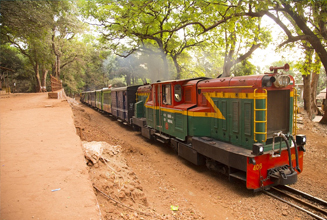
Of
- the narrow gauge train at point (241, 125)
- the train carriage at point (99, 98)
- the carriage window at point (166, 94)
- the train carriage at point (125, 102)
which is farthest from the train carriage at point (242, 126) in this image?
the train carriage at point (99, 98)

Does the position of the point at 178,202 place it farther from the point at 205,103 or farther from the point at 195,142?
the point at 205,103

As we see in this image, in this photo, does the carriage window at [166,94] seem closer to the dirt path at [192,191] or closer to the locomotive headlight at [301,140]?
the dirt path at [192,191]

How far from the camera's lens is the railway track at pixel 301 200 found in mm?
4812

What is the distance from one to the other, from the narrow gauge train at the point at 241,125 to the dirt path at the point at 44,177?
3.92 meters

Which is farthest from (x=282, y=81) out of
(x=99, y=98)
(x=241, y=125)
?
(x=99, y=98)

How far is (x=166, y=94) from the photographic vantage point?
926cm

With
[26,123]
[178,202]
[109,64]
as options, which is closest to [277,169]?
[178,202]

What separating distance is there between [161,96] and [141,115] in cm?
386

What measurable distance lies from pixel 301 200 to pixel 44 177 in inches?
222

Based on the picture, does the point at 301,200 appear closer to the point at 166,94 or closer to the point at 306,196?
the point at 306,196

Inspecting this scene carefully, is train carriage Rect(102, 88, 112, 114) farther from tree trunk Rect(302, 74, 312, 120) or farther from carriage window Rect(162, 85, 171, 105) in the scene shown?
tree trunk Rect(302, 74, 312, 120)

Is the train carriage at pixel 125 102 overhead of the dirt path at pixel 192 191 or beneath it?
overhead

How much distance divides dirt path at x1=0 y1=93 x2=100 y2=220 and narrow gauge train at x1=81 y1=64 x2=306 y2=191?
12.9 ft

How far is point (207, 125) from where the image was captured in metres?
7.59
